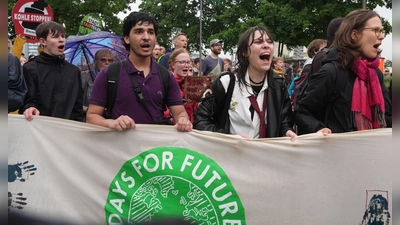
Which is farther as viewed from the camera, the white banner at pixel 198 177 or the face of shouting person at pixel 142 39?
the face of shouting person at pixel 142 39

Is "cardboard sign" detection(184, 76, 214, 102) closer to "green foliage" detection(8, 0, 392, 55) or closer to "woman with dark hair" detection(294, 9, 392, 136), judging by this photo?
"woman with dark hair" detection(294, 9, 392, 136)

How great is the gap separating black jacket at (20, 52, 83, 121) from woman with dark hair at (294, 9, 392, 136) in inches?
92.9

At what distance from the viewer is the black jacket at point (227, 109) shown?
367cm

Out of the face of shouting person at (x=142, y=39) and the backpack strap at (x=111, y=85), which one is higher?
the face of shouting person at (x=142, y=39)

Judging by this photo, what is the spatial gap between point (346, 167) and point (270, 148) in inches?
20.2

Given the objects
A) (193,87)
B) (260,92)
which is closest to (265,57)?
(260,92)

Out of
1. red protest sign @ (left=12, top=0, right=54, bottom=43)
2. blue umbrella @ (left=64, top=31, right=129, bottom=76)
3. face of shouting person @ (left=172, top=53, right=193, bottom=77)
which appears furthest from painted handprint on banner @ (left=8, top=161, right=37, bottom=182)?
red protest sign @ (left=12, top=0, right=54, bottom=43)

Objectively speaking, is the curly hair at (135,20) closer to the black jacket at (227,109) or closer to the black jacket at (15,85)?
the black jacket at (227,109)

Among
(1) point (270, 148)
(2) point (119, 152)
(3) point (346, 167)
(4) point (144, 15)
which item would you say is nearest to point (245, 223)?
(1) point (270, 148)

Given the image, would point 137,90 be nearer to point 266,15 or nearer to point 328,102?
point 328,102

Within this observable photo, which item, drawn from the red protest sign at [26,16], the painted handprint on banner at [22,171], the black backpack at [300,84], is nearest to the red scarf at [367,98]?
the black backpack at [300,84]

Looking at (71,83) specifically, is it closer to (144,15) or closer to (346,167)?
(144,15)

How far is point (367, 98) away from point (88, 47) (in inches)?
275

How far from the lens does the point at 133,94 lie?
3678mm
